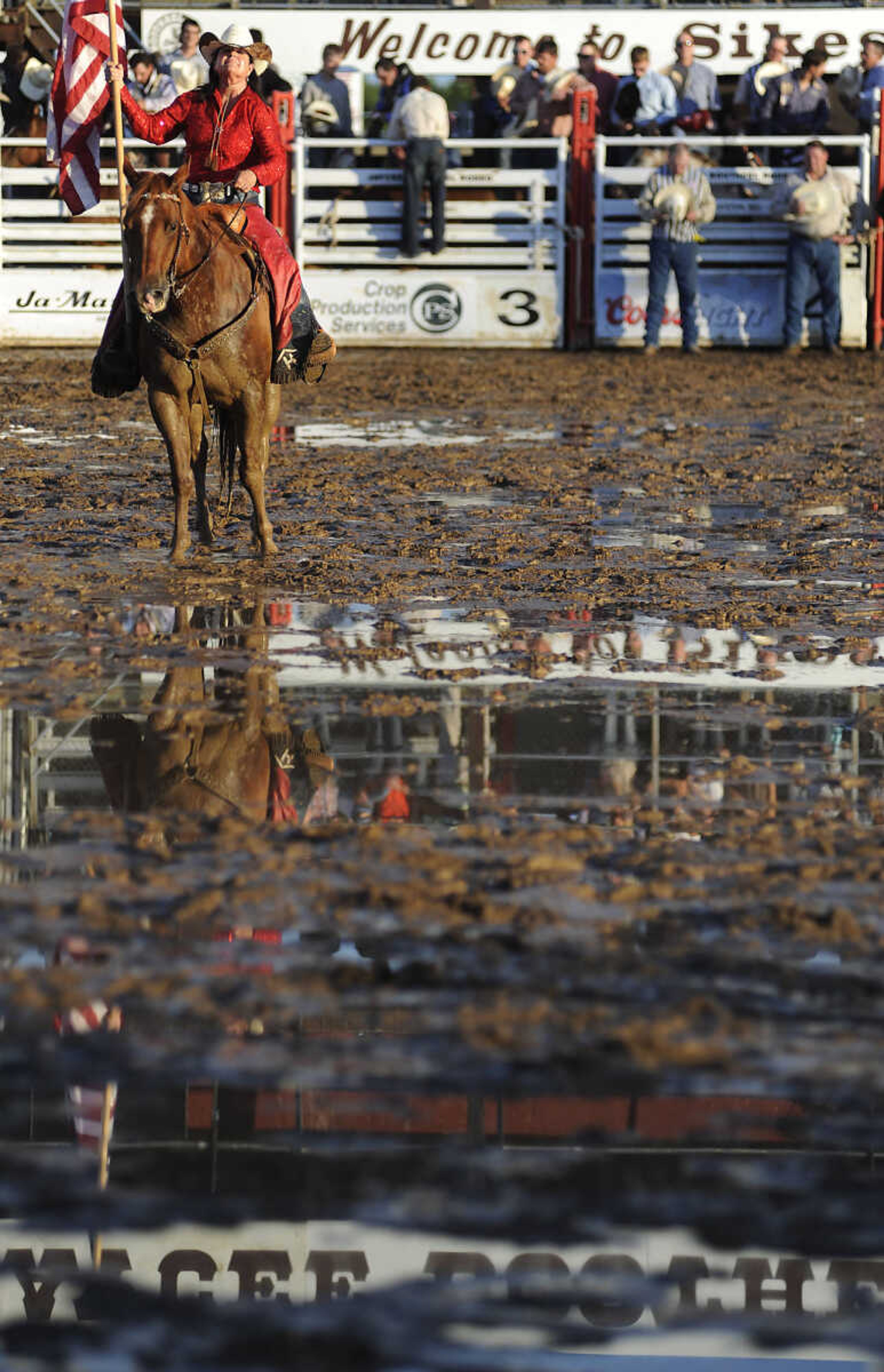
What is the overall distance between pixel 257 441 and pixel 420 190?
15.6 meters

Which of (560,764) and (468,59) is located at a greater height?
(468,59)

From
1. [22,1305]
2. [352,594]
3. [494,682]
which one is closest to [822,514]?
[352,594]

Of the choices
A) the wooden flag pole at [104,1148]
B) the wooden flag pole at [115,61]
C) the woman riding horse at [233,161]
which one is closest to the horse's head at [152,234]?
the woman riding horse at [233,161]

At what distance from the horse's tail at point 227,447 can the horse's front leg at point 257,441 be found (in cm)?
8

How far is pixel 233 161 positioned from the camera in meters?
11.3

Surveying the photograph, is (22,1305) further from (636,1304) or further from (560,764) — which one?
(560,764)

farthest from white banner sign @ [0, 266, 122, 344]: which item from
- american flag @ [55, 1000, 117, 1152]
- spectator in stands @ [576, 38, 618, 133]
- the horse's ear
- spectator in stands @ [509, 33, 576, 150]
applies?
american flag @ [55, 1000, 117, 1152]

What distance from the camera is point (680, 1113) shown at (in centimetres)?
449

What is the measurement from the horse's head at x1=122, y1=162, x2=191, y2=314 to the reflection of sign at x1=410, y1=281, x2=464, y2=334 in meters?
16.4

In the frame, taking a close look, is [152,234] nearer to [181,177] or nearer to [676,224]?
[181,177]

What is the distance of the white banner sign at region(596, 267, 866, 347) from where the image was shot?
88.5 feet

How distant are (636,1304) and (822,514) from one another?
10495 mm

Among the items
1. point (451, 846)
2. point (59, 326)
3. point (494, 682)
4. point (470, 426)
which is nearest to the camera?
point (451, 846)

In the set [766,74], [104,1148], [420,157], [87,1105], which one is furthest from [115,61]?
[766,74]
